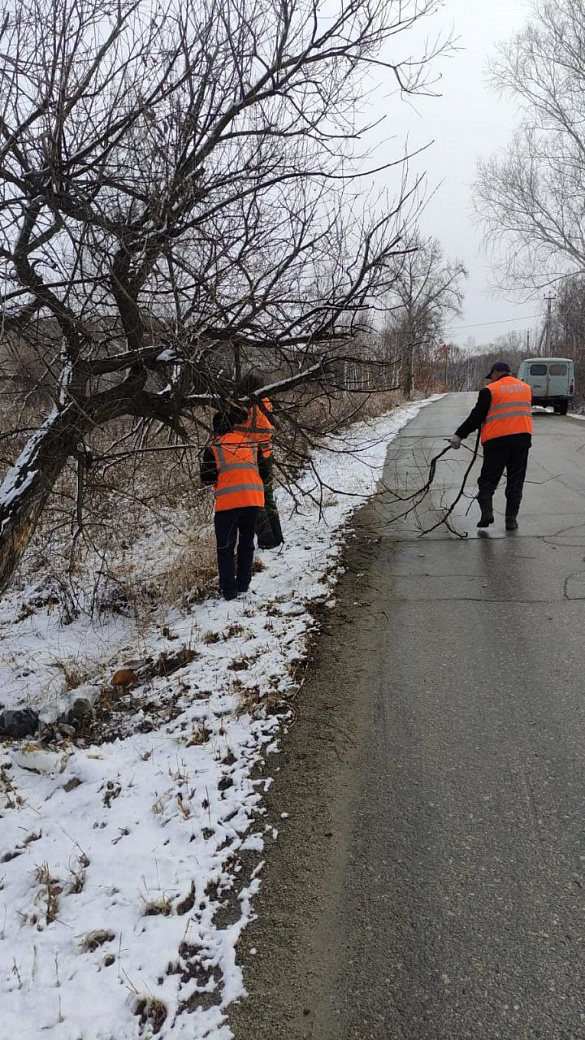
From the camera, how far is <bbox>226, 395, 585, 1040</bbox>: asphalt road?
1820mm

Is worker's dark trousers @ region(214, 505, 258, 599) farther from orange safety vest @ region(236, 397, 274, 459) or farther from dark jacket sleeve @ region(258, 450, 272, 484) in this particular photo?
orange safety vest @ region(236, 397, 274, 459)

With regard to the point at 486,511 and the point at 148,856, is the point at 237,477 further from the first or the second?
the point at 148,856

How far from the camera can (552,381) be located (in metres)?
21.1

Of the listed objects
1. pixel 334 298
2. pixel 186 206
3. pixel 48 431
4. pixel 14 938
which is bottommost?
pixel 14 938

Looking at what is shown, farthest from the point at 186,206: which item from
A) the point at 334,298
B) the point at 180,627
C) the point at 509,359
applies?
the point at 509,359

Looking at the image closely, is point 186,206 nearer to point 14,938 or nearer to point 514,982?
point 14,938

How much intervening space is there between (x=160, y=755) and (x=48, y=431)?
99.8 inches

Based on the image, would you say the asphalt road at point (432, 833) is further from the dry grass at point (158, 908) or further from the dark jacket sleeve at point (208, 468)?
the dark jacket sleeve at point (208, 468)

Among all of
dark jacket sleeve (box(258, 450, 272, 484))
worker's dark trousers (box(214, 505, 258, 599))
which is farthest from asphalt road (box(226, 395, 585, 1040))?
dark jacket sleeve (box(258, 450, 272, 484))

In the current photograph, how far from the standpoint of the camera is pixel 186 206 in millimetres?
4133

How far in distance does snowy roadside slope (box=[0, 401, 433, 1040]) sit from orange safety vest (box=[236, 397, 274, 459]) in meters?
1.59

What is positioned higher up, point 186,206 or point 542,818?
point 186,206

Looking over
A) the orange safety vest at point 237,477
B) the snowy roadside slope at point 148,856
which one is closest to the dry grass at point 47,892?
the snowy roadside slope at point 148,856

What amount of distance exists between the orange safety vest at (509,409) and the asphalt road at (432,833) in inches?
88.0
